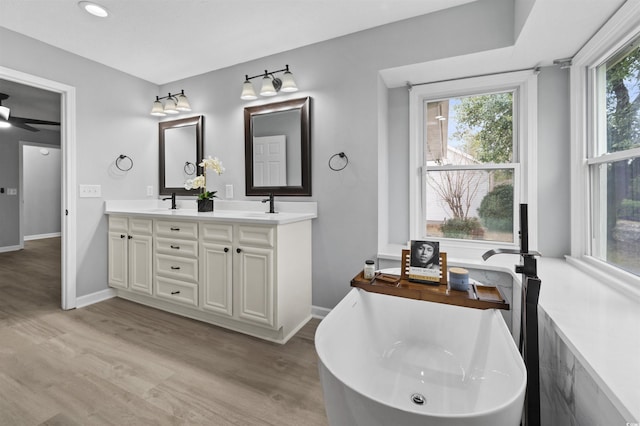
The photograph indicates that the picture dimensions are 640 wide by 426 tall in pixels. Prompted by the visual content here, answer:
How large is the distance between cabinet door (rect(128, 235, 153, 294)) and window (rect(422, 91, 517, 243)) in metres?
2.62

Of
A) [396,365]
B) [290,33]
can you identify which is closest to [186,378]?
[396,365]

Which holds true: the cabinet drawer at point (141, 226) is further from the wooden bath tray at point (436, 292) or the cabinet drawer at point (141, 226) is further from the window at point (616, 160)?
the window at point (616, 160)

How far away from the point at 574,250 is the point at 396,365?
1541 millimetres

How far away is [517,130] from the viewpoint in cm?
224

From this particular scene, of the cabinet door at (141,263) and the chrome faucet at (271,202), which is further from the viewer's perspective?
the cabinet door at (141,263)

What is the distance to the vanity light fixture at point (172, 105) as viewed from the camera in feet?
10.1

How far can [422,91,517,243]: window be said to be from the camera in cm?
230

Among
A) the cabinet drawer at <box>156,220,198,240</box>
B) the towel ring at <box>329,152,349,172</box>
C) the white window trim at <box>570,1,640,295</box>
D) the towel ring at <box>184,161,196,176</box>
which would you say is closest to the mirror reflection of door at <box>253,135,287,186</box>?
the towel ring at <box>329,152,349,172</box>

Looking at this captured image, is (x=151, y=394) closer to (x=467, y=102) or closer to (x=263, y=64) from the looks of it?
(x=263, y=64)

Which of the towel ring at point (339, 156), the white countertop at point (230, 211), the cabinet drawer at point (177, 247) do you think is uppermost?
the towel ring at point (339, 156)

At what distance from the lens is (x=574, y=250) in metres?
1.98

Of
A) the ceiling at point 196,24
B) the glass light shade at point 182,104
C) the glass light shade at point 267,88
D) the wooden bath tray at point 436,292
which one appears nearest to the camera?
the wooden bath tray at point 436,292

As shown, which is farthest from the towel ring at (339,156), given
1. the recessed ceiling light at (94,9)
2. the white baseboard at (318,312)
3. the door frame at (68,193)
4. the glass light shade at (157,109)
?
the door frame at (68,193)

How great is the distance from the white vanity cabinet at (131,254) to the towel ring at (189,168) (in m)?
0.76
